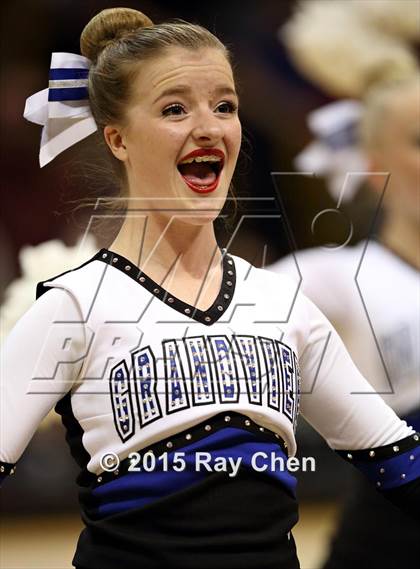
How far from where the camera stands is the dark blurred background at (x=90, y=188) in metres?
1.49

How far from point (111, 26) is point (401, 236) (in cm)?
66

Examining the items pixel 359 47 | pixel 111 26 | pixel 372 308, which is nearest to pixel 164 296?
pixel 111 26

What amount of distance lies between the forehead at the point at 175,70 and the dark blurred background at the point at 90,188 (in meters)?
0.25

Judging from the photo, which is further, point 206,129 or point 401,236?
point 401,236

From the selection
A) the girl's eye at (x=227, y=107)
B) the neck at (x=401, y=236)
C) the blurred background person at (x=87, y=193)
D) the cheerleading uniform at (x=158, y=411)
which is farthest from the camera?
the neck at (x=401, y=236)

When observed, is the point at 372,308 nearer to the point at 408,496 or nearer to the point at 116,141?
the point at 408,496

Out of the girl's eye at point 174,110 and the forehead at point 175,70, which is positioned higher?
the forehead at point 175,70

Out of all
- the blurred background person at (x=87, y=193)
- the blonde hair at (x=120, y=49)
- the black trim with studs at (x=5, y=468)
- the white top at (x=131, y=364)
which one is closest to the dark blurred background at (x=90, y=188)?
the blurred background person at (x=87, y=193)

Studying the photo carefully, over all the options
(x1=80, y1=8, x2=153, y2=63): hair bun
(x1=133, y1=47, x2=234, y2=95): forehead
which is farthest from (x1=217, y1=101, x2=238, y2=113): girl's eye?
(x1=80, y1=8, x2=153, y2=63): hair bun

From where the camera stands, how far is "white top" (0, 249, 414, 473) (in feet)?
3.64

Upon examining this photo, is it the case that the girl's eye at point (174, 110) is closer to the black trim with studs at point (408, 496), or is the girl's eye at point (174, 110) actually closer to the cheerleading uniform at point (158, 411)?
the cheerleading uniform at point (158, 411)

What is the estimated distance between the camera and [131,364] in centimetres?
112

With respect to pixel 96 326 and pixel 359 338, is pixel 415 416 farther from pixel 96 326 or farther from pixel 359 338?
pixel 96 326

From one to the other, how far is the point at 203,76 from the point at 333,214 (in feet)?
1.61
